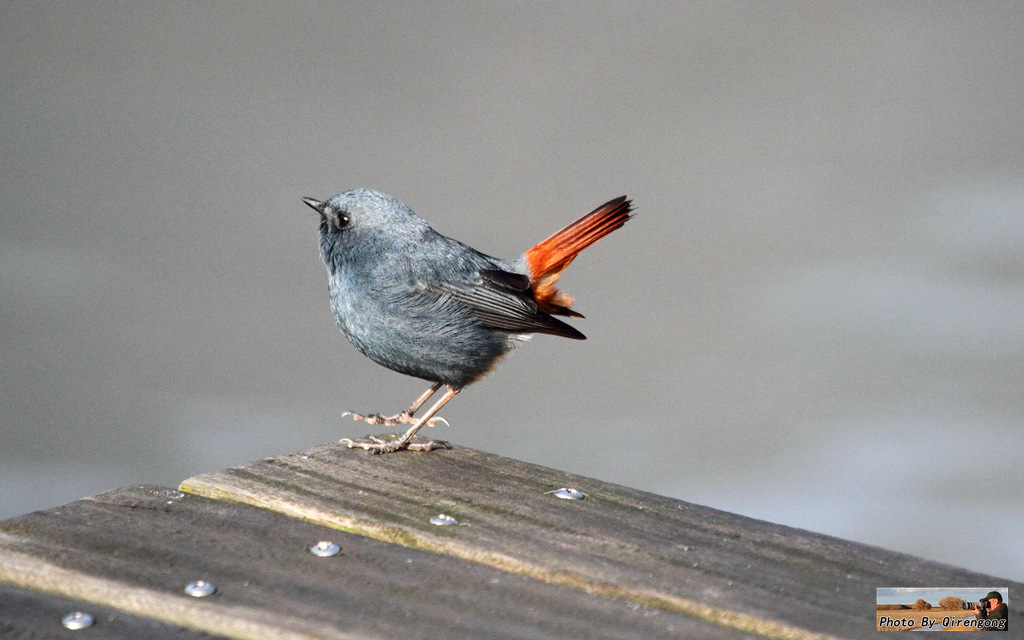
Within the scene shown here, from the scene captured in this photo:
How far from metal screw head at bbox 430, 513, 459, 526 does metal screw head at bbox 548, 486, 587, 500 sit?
30cm

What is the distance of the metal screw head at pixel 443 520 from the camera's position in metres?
1.93

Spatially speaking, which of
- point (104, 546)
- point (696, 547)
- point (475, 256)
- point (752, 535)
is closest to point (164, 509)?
point (104, 546)

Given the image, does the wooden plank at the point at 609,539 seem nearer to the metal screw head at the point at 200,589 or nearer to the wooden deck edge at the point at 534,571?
the wooden deck edge at the point at 534,571

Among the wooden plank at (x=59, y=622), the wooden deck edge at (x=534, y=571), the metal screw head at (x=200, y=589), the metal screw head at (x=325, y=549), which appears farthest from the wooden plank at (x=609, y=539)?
the wooden plank at (x=59, y=622)

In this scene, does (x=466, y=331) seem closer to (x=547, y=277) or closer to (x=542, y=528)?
(x=547, y=277)

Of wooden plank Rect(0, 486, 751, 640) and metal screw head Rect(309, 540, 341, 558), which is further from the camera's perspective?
metal screw head Rect(309, 540, 341, 558)

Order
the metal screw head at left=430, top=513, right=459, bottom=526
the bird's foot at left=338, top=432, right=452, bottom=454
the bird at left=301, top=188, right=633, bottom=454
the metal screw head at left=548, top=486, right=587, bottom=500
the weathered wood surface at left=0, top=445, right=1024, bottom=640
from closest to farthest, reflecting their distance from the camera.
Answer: the weathered wood surface at left=0, top=445, right=1024, bottom=640 → the metal screw head at left=430, top=513, right=459, bottom=526 → the metal screw head at left=548, top=486, right=587, bottom=500 → the bird's foot at left=338, top=432, right=452, bottom=454 → the bird at left=301, top=188, right=633, bottom=454

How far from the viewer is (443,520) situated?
195 cm

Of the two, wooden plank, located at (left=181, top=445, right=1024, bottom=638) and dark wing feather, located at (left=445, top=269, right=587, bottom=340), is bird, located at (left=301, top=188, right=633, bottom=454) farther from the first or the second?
wooden plank, located at (left=181, top=445, right=1024, bottom=638)

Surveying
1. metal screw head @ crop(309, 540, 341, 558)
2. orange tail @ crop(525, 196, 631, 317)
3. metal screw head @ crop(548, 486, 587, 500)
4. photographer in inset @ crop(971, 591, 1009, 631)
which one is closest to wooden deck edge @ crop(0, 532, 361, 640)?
metal screw head @ crop(309, 540, 341, 558)

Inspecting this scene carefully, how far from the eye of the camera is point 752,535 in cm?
202

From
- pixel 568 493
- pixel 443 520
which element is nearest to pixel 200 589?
pixel 443 520

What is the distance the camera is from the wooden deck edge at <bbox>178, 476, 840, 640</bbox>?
1593 mm

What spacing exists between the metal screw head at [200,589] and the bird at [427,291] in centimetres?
104
